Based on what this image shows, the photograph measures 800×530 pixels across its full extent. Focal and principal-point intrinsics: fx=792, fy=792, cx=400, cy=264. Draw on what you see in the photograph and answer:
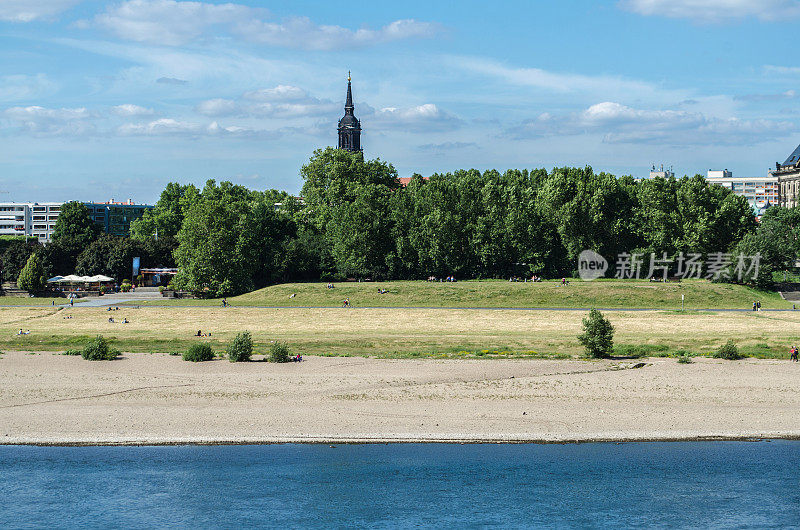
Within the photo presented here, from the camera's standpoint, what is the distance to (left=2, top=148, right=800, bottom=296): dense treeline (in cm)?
11412

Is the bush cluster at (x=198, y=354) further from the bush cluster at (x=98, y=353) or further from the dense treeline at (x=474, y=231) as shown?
the dense treeline at (x=474, y=231)

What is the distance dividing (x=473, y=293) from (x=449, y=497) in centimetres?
7243

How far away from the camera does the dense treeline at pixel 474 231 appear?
11412 centimetres

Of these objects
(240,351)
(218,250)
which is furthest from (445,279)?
(240,351)

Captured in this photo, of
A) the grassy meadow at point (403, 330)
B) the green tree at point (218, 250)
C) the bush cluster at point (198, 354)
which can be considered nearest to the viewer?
the bush cluster at point (198, 354)

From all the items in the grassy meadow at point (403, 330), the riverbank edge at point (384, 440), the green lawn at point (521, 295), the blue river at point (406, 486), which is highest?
the green lawn at point (521, 295)

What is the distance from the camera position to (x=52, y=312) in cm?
9744

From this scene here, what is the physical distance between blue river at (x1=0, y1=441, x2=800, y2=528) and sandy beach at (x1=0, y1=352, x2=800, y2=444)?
1116 millimetres

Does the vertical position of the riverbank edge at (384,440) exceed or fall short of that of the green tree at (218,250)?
it falls short

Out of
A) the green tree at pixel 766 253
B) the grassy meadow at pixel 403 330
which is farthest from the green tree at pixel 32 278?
the green tree at pixel 766 253

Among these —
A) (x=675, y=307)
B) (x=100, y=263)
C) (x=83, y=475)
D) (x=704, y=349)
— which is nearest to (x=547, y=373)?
(x=704, y=349)

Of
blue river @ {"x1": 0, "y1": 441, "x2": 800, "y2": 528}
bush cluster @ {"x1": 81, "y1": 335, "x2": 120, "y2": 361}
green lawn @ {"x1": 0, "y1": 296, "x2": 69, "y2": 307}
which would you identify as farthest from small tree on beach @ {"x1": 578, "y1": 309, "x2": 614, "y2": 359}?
green lawn @ {"x1": 0, "y1": 296, "x2": 69, "y2": 307}

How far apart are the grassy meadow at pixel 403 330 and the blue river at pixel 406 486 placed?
887 inches

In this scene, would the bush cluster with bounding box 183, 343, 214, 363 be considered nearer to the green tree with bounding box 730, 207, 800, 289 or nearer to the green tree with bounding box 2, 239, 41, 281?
the green tree with bounding box 730, 207, 800, 289
